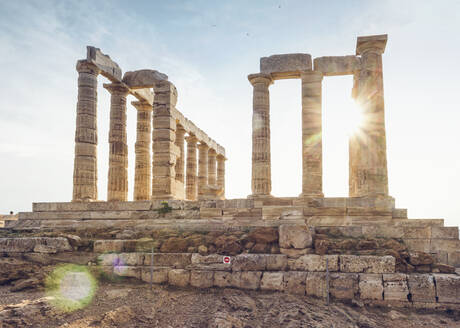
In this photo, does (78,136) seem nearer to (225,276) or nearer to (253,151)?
(253,151)

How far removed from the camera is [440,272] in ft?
31.2

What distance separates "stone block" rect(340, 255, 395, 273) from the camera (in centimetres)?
932

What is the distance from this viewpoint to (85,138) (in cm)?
1722

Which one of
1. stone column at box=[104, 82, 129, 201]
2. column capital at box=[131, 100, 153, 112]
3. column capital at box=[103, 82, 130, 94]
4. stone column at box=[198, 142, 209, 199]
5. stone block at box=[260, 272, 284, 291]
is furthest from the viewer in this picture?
stone column at box=[198, 142, 209, 199]

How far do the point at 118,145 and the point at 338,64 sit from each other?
11776 mm

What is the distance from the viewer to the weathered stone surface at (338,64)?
17062 millimetres

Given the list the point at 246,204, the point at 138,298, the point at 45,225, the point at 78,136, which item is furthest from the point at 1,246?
the point at 246,204

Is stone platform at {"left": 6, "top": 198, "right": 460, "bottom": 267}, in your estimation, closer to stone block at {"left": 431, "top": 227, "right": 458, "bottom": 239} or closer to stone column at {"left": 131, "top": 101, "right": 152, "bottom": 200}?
stone block at {"left": 431, "top": 227, "right": 458, "bottom": 239}

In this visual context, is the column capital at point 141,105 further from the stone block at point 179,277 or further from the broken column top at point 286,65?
the stone block at point 179,277

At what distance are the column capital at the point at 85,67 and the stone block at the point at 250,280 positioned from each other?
12612 mm

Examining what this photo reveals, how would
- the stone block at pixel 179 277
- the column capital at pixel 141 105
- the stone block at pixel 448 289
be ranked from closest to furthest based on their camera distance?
the stone block at pixel 448 289 < the stone block at pixel 179 277 < the column capital at pixel 141 105

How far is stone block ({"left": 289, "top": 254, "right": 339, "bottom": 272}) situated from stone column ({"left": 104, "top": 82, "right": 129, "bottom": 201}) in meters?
11.6

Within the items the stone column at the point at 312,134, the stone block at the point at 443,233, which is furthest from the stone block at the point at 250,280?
the stone column at the point at 312,134

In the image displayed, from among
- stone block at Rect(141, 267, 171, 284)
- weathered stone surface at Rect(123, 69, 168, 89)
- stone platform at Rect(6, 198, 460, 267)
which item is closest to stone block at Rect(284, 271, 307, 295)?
stone platform at Rect(6, 198, 460, 267)
